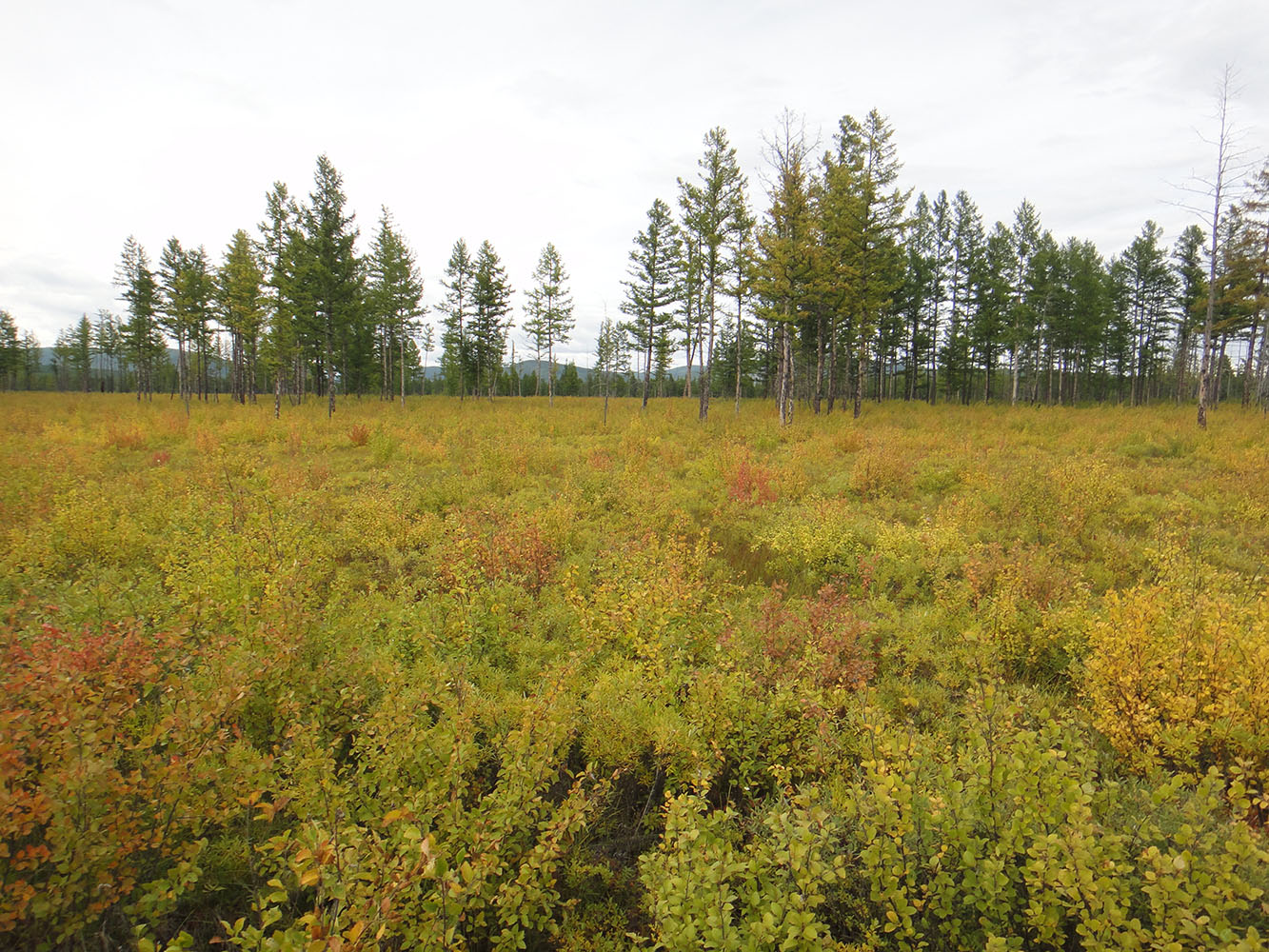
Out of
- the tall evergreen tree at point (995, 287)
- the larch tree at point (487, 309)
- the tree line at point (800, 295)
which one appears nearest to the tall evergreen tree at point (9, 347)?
the tree line at point (800, 295)

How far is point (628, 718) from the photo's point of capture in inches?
155

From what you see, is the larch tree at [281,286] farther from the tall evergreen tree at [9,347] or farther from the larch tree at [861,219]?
the tall evergreen tree at [9,347]

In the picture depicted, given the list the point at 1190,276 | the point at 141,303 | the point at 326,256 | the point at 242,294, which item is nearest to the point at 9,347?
the point at 141,303

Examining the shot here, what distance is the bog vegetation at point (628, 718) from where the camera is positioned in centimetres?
225

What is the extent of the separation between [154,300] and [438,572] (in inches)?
1633

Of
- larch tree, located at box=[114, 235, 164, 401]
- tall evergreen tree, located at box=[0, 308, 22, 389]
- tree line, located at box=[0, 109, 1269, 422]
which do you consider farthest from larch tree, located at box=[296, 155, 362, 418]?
tall evergreen tree, located at box=[0, 308, 22, 389]

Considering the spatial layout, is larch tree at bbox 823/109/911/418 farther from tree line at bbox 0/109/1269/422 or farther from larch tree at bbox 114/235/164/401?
larch tree at bbox 114/235/164/401

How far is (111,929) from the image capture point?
257 centimetres

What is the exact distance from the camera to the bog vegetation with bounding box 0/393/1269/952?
2246 mm

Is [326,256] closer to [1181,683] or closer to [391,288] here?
[391,288]

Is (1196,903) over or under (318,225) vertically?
under

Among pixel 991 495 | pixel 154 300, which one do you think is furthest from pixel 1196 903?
pixel 154 300

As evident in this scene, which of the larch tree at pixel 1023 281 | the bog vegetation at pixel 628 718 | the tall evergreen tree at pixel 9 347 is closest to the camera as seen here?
the bog vegetation at pixel 628 718

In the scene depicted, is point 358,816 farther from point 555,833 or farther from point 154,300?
point 154,300
